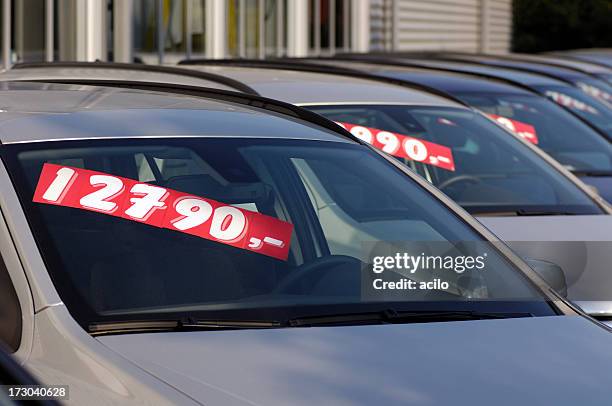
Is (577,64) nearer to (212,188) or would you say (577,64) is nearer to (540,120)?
(540,120)

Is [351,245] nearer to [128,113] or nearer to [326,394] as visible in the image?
[128,113]

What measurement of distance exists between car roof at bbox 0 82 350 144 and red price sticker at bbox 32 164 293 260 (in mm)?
159

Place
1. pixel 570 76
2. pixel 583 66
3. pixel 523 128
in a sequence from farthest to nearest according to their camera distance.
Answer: pixel 583 66
pixel 570 76
pixel 523 128

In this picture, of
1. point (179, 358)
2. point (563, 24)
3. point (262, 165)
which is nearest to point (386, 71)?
point (262, 165)

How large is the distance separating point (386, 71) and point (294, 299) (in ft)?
16.9

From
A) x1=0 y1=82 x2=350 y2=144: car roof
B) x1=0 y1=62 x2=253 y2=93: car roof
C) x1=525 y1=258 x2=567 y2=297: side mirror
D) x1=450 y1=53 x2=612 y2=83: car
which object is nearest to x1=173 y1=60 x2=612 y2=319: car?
x1=0 y1=62 x2=253 y2=93: car roof

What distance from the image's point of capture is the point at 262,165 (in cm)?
401

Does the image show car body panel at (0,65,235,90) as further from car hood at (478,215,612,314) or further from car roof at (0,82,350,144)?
car hood at (478,215,612,314)

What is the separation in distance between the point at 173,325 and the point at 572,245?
240 cm

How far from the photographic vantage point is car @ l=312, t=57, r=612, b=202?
7586 millimetres

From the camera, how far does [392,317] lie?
3354 millimetres

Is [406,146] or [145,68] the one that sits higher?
[145,68]

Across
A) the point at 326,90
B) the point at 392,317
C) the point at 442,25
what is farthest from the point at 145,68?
the point at 442,25

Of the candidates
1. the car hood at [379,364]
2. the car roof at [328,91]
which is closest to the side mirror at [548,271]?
the car hood at [379,364]
